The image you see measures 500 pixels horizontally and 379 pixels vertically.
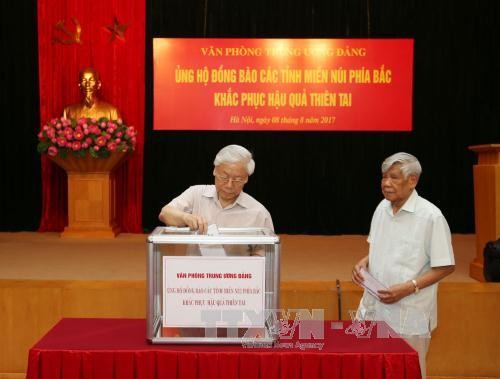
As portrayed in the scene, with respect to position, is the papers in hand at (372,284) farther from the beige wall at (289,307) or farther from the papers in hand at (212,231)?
the beige wall at (289,307)

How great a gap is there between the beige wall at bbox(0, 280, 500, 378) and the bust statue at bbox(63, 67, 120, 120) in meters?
3.42

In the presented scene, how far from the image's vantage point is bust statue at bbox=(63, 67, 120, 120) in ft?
21.2

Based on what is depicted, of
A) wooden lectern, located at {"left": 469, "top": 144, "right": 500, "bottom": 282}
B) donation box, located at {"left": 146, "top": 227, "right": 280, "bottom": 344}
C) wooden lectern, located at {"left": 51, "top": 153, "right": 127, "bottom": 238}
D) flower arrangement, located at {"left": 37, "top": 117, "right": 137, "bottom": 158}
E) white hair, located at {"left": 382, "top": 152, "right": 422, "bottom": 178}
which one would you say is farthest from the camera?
wooden lectern, located at {"left": 51, "top": 153, "right": 127, "bottom": 238}

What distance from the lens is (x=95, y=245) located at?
5914 millimetres

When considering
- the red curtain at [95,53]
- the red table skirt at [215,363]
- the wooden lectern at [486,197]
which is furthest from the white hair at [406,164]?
the red curtain at [95,53]

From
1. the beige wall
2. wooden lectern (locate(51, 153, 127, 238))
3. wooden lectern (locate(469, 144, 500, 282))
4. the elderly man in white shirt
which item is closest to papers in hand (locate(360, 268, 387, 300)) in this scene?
the elderly man in white shirt

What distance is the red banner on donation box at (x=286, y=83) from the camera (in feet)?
21.9

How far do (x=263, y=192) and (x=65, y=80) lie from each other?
2.25 m

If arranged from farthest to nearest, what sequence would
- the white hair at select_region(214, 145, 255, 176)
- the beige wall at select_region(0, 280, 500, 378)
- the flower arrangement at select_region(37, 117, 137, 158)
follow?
the flower arrangement at select_region(37, 117, 137, 158) → the beige wall at select_region(0, 280, 500, 378) → the white hair at select_region(214, 145, 255, 176)

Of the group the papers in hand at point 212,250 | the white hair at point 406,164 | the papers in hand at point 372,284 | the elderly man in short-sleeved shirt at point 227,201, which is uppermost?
the white hair at point 406,164

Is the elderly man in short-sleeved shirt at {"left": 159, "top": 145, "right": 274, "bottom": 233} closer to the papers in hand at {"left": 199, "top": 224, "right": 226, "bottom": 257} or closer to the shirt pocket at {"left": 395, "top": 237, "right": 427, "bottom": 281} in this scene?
the papers in hand at {"left": 199, "top": 224, "right": 226, "bottom": 257}

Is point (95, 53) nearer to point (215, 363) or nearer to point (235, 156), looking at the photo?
point (235, 156)

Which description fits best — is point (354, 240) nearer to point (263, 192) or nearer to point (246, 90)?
point (263, 192)

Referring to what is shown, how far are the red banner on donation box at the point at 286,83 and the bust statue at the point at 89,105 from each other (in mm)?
531
